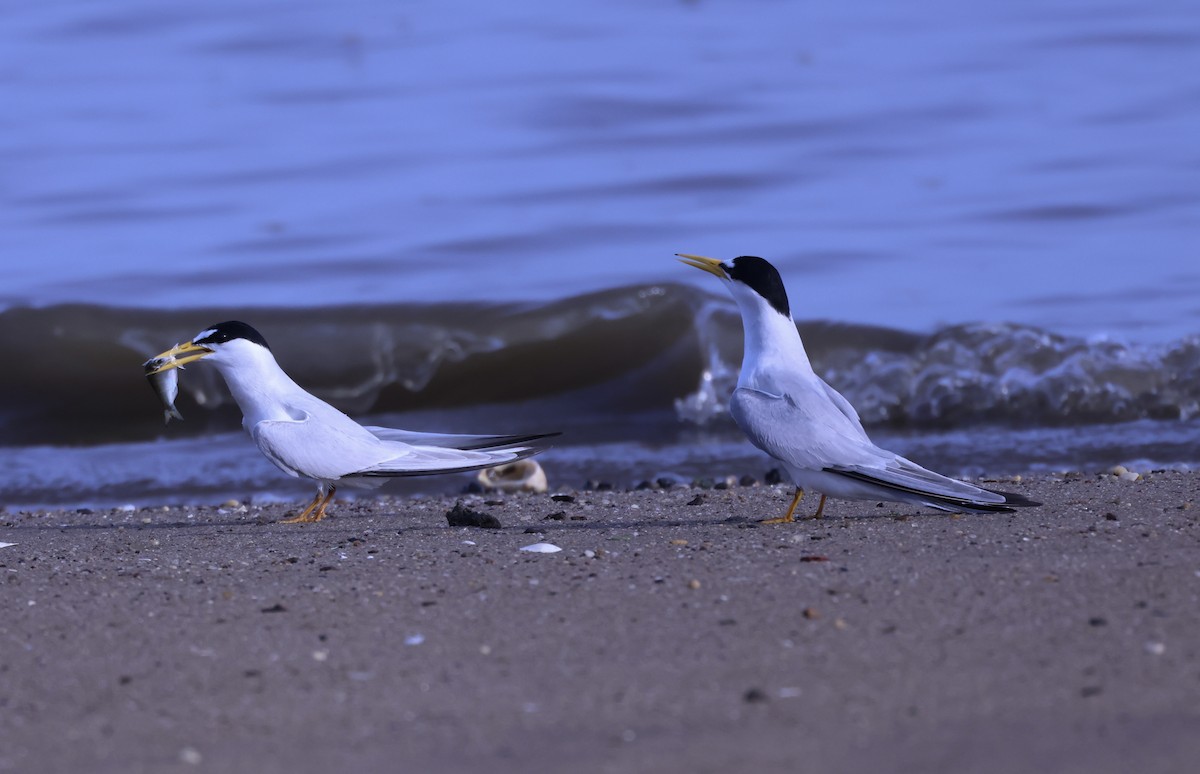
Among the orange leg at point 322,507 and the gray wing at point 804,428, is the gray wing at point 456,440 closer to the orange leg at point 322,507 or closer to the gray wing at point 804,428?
the orange leg at point 322,507

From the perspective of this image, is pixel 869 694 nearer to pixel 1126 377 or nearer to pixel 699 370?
pixel 1126 377

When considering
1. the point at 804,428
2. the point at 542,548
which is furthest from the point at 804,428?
the point at 542,548

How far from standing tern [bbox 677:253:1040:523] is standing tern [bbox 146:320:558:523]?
771mm

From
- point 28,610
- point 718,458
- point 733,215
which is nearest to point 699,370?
point 718,458

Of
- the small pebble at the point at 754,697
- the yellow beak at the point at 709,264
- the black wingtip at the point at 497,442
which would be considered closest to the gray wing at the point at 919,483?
the yellow beak at the point at 709,264

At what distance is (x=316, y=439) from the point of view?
5.34 metres

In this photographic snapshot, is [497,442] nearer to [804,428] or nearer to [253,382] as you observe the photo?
[253,382]

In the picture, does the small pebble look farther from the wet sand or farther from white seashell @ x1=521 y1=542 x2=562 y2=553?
white seashell @ x1=521 y1=542 x2=562 y2=553

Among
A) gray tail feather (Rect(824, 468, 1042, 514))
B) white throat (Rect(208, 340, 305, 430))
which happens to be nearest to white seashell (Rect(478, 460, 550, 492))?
white throat (Rect(208, 340, 305, 430))

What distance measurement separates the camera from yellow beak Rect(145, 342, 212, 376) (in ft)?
18.3

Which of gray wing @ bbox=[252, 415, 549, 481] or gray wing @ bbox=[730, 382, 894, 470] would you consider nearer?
gray wing @ bbox=[730, 382, 894, 470]

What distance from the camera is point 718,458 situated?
772 centimetres

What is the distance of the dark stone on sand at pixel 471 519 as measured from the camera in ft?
16.3

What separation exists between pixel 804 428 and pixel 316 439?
5.52 feet
